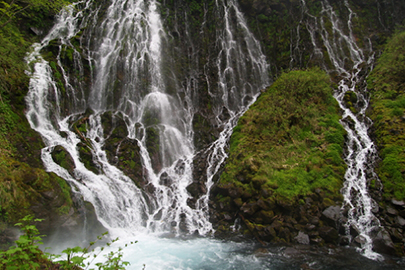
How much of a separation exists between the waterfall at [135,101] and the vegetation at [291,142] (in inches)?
70.1

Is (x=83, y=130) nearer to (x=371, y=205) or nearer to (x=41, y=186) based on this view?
(x=41, y=186)

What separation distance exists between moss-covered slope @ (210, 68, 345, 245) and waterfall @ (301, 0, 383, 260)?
0.55 metres

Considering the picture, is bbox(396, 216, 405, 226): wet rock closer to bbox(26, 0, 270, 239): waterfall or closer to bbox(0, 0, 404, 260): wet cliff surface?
bbox(0, 0, 404, 260): wet cliff surface

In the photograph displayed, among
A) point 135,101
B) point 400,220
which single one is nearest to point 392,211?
point 400,220

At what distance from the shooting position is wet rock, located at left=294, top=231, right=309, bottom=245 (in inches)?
348

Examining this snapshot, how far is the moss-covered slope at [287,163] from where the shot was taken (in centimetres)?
949

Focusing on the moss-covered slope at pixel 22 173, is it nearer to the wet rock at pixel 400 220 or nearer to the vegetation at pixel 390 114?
the wet rock at pixel 400 220

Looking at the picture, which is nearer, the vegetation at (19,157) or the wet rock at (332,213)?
the vegetation at (19,157)

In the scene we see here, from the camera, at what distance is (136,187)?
12266 millimetres

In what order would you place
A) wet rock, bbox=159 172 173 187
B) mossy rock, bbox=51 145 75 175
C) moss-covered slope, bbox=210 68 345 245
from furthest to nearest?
wet rock, bbox=159 172 173 187 → mossy rock, bbox=51 145 75 175 → moss-covered slope, bbox=210 68 345 245

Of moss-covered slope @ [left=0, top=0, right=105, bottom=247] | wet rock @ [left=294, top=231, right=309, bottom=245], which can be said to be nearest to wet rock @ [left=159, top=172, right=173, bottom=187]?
moss-covered slope @ [left=0, top=0, right=105, bottom=247]

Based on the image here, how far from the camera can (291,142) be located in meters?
12.2

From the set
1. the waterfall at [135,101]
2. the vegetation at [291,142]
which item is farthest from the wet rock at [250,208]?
the waterfall at [135,101]

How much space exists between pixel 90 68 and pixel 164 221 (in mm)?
12302
